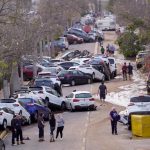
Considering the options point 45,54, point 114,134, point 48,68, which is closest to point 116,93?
point 48,68

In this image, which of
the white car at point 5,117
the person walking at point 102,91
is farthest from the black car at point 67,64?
the white car at point 5,117

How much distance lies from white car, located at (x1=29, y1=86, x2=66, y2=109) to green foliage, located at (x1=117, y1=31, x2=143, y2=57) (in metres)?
29.0

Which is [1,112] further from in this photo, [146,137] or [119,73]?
A: [119,73]

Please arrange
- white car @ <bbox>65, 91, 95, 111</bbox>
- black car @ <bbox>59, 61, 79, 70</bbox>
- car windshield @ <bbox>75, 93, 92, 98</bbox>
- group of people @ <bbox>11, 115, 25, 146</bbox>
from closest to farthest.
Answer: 1. group of people @ <bbox>11, 115, 25, 146</bbox>
2. white car @ <bbox>65, 91, 95, 111</bbox>
3. car windshield @ <bbox>75, 93, 92, 98</bbox>
4. black car @ <bbox>59, 61, 79, 70</bbox>

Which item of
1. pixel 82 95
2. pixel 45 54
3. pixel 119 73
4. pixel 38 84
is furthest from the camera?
pixel 45 54

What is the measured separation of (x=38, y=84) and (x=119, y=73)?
1708cm

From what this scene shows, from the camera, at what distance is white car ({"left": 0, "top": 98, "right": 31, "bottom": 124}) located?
3356 centimetres

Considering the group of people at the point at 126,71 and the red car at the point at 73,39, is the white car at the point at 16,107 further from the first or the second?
the red car at the point at 73,39

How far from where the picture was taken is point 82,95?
39.9 metres

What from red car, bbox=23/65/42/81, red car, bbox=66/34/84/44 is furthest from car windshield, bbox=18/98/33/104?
red car, bbox=66/34/84/44

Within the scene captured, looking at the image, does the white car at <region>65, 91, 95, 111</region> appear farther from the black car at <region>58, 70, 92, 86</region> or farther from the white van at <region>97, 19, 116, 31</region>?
the white van at <region>97, 19, 116, 31</region>

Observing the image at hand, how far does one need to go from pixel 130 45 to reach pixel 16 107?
37877mm

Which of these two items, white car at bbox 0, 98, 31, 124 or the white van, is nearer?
white car at bbox 0, 98, 31, 124

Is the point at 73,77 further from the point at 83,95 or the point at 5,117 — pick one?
the point at 5,117
